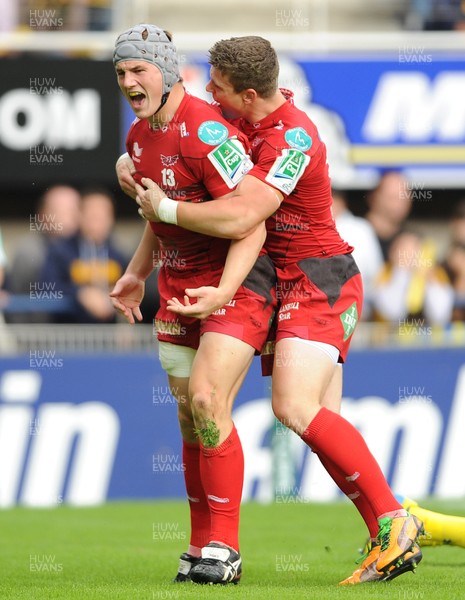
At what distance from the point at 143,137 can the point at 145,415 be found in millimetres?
5558

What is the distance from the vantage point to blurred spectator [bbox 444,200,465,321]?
1276 centimetres

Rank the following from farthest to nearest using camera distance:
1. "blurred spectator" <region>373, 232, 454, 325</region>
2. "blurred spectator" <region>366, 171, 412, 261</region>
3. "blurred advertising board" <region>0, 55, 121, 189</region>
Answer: "blurred advertising board" <region>0, 55, 121, 189</region> → "blurred spectator" <region>366, 171, 412, 261</region> → "blurred spectator" <region>373, 232, 454, 325</region>

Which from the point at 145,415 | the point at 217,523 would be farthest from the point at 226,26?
the point at 217,523

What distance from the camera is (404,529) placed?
597cm

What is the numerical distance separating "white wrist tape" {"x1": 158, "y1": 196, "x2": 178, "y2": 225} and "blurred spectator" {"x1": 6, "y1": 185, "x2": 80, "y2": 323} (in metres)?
5.99

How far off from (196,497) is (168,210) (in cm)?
146

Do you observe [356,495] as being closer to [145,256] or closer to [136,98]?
[145,256]

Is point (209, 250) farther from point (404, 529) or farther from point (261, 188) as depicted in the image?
point (404, 529)

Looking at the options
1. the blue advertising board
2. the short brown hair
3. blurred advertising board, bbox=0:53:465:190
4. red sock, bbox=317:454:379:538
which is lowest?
the blue advertising board

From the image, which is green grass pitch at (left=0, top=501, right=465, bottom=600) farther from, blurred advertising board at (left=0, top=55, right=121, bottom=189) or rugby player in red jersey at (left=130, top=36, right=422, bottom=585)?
blurred advertising board at (left=0, top=55, right=121, bottom=189)

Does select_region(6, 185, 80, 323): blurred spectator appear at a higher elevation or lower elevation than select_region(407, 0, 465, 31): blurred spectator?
lower

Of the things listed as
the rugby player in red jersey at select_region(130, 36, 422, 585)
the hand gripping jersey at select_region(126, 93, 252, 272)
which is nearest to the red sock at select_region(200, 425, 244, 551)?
the rugby player in red jersey at select_region(130, 36, 422, 585)

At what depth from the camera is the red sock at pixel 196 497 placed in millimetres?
6434

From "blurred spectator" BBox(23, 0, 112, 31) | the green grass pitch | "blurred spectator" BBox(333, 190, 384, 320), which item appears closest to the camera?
the green grass pitch
